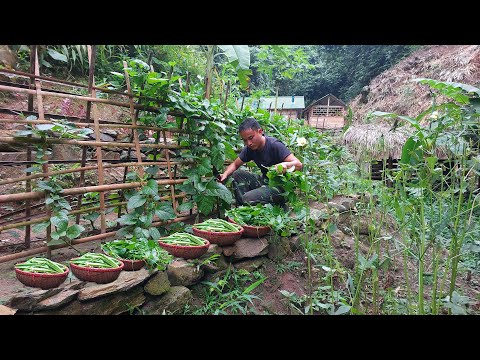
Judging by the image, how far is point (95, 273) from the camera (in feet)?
5.41

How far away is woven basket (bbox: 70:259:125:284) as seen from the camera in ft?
5.41

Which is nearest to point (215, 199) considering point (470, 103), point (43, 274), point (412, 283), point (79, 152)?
point (43, 274)

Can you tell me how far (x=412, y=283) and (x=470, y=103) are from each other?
5.45 feet

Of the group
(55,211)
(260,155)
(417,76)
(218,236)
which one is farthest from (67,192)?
(417,76)

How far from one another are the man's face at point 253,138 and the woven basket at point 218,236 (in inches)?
33.5

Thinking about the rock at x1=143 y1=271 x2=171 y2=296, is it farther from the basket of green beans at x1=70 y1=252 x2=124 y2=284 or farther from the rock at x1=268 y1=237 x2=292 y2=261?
the rock at x1=268 y1=237 x2=292 y2=261

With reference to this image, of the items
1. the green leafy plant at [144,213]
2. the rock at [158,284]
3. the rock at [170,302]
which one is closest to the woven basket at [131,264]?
the rock at [158,284]

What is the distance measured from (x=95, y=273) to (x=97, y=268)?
0.03m

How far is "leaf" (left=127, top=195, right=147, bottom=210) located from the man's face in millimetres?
1002

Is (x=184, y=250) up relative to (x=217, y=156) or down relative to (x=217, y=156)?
down

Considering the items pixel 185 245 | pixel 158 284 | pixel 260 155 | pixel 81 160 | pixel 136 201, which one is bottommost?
pixel 158 284

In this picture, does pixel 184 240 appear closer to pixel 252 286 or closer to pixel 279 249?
pixel 252 286

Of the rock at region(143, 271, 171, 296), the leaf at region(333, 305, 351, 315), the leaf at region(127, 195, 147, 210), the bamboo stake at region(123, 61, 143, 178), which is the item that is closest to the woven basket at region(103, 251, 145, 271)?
the rock at region(143, 271, 171, 296)

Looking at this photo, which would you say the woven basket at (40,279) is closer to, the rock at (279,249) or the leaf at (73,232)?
the leaf at (73,232)
